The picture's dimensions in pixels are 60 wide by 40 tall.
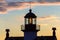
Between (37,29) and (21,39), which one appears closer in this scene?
(37,29)

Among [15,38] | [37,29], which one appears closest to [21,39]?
[15,38]

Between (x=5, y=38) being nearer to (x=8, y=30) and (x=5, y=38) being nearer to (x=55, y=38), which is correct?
(x=8, y=30)

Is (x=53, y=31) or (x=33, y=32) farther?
(x=53, y=31)

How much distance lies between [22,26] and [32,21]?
1709 mm

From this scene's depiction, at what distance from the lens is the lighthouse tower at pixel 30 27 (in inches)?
2069

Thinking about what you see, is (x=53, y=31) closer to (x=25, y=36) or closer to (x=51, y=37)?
(x=51, y=37)

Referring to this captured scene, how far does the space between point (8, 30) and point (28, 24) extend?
6.14 meters

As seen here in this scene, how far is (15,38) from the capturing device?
56.2 metres

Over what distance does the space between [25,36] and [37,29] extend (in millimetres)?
2159

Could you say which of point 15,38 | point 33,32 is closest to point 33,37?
point 33,32

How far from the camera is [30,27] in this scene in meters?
52.7

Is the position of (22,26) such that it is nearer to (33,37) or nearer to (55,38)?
(33,37)

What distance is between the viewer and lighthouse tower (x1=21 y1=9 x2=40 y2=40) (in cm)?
5255

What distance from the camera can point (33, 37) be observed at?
53094mm
